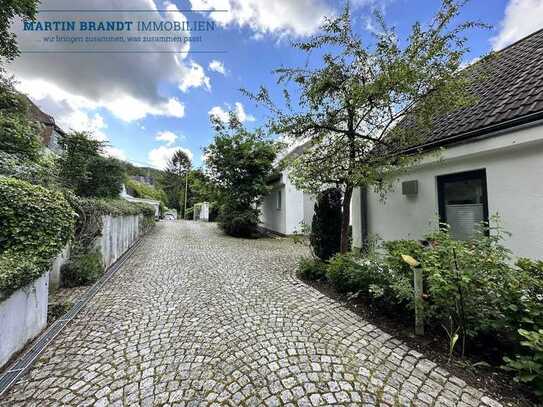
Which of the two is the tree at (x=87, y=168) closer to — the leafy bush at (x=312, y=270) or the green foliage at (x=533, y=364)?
the leafy bush at (x=312, y=270)

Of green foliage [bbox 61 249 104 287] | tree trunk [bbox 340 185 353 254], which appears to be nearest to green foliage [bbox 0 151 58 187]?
green foliage [bbox 61 249 104 287]

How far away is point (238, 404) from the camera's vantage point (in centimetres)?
173

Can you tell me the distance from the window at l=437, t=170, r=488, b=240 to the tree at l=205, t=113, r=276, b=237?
7596 millimetres

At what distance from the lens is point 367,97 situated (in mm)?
3713

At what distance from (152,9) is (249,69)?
3.06 meters

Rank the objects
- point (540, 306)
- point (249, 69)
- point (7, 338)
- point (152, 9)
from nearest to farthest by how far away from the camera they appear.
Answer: point (540, 306), point (7, 338), point (152, 9), point (249, 69)

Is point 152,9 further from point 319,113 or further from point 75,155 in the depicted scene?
point 319,113

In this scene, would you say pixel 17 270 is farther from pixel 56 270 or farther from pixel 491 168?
pixel 491 168

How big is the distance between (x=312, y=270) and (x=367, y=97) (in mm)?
3467

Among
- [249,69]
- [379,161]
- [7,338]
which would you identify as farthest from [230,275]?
[249,69]

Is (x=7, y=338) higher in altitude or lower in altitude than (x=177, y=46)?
lower

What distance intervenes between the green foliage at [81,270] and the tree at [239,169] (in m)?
6.64

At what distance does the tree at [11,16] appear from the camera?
593cm

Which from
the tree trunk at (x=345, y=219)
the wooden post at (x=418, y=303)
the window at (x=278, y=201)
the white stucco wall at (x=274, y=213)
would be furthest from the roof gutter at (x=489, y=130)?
the window at (x=278, y=201)
